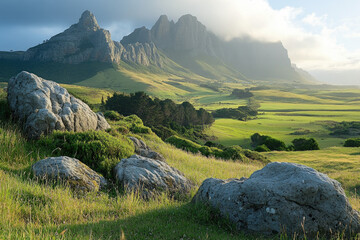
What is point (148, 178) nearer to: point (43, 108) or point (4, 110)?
point (43, 108)

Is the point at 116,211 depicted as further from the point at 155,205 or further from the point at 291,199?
the point at 291,199

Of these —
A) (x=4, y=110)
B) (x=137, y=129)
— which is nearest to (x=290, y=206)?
(x=4, y=110)

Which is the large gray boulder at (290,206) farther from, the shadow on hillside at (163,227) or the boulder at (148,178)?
the boulder at (148,178)

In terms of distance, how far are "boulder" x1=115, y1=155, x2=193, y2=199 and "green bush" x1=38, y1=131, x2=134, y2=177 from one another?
0.99 metres

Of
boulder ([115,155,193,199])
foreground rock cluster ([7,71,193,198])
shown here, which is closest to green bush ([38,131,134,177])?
foreground rock cluster ([7,71,193,198])

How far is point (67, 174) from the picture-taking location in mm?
8852

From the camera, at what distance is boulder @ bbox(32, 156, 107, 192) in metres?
8.66

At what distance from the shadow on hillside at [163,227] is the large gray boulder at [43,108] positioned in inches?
330

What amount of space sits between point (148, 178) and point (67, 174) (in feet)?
10.5

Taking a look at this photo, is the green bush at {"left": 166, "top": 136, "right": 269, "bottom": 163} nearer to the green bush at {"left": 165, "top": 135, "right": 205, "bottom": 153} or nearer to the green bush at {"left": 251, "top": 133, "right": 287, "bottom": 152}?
the green bush at {"left": 165, "top": 135, "right": 205, "bottom": 153}

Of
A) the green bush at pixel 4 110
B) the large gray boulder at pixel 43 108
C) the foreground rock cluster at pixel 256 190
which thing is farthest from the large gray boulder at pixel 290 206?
the green bush at pixel 4 110

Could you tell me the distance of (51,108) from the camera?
45.7 feet

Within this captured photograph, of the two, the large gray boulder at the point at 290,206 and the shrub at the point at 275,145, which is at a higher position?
the large gray boulder at the point at 290,206

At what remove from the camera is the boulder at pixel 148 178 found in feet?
31.8
